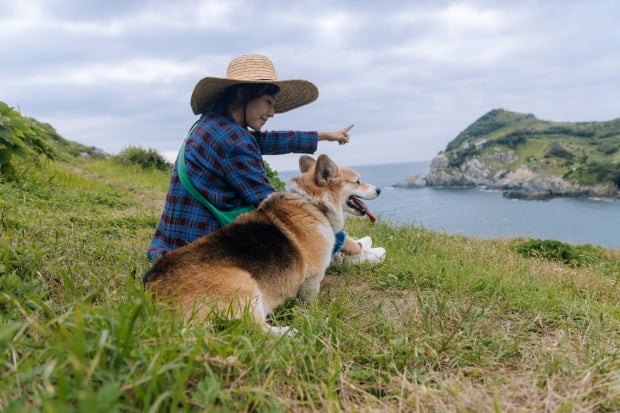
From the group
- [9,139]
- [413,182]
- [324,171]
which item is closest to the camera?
[324,171]

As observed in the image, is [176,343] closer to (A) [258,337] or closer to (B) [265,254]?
(A) [258,337]

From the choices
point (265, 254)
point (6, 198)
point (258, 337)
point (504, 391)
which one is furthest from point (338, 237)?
point (6, 198)

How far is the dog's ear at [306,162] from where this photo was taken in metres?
4.38

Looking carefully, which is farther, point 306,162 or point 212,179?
point 306,162

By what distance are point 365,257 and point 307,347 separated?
2735mm

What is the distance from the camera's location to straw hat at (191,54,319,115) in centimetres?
375

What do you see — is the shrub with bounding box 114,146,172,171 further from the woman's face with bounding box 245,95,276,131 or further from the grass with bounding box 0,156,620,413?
the woman's face with bounding box 245,95,276,131

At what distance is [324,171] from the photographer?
151 inches

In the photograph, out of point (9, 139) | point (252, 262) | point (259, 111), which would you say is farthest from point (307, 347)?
point (9, 139)

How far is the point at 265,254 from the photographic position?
120 inches

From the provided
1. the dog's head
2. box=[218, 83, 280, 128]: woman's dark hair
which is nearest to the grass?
the dog's head

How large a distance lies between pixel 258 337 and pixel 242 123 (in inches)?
95.4

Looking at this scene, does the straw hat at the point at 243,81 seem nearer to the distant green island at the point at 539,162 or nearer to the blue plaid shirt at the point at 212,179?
the blue plaid shirt at the point at 212,179

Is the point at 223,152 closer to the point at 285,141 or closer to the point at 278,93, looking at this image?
the point at 285,141
